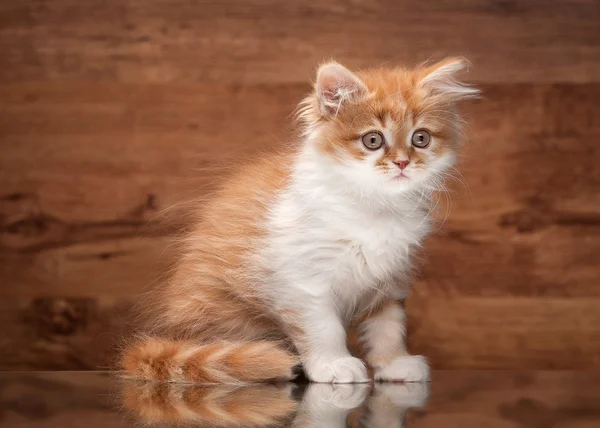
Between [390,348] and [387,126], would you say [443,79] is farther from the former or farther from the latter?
[390,348]

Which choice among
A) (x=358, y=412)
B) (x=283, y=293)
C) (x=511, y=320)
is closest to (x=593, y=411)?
(x=358, y=412)

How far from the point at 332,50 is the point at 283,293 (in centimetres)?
70

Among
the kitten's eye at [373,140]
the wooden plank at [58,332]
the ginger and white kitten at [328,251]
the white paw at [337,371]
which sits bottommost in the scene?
the wooden plank at [58,332]

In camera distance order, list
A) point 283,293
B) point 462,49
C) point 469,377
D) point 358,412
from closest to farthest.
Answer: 1. point 358,412
2. point 283,293
3. point 469,377
4. point 462,49

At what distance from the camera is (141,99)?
6.37 feet

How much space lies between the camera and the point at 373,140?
1382 mm

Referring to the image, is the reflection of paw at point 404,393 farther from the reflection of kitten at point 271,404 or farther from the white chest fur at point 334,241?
the white chest fur at point 334,241

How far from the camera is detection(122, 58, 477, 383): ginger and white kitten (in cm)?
138

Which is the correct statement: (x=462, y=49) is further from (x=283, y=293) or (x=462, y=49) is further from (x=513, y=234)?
(x=283, y=293)

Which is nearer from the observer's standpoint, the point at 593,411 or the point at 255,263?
the point at 593,411

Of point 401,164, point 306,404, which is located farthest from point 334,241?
point 306,404

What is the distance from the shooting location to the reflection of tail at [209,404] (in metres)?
1.12

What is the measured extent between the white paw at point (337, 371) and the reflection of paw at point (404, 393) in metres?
0.04

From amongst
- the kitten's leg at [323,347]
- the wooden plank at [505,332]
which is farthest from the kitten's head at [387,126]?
the wooden plank at [505,332]
